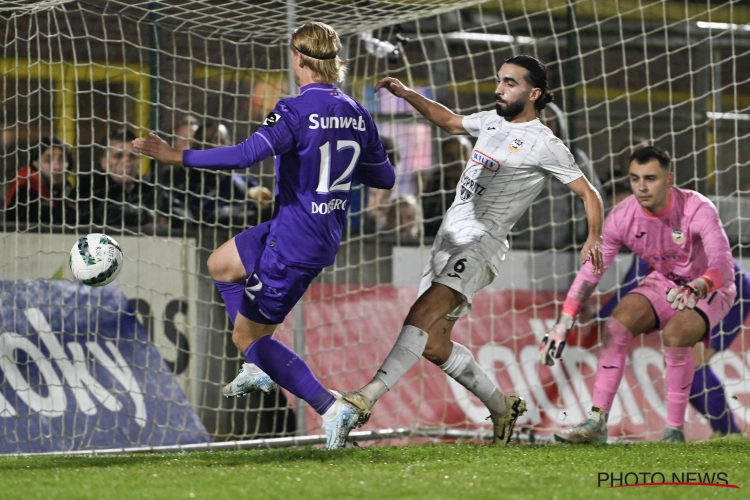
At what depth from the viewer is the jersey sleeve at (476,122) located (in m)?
5.28

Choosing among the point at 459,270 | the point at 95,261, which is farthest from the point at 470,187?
the point at 95,261

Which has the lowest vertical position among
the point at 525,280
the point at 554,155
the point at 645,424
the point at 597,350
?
the point at 645,424

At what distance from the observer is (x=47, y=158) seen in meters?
6.63

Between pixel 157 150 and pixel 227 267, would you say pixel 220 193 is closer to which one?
pixel 227 267

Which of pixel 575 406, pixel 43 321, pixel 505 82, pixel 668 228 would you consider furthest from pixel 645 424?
pixel 43 321

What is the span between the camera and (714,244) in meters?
5.71

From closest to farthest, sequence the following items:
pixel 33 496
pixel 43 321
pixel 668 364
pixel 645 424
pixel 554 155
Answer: pixel 33 496 < pixel 554 155 < pixel 668 364 < pixel 43 321 < pixel 645 424

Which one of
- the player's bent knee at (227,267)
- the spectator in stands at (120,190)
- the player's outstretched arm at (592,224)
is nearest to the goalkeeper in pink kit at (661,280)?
the player's outstretched arm at (592,224)

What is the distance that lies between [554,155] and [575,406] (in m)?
2.57

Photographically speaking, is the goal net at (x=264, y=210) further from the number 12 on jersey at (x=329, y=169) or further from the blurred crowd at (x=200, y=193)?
the number 12 on jersey at (x=329, y=169)

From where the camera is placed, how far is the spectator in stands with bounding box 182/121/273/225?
6988 mm

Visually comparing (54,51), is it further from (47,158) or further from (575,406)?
(575,406)

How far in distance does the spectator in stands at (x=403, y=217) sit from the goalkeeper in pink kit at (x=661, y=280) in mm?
1626

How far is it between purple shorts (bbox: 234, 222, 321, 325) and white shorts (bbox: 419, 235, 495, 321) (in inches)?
28.1
